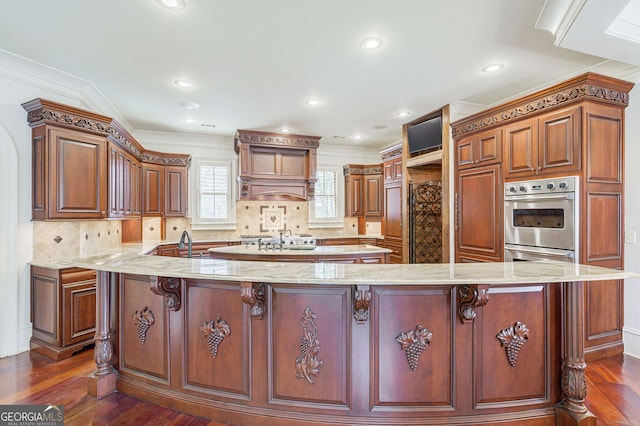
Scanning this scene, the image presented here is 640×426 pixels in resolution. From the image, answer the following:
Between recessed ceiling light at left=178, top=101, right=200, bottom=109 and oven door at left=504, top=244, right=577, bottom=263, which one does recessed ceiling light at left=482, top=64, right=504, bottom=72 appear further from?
recessed ceiling light at left=178, top=101, right=200, bottom=109

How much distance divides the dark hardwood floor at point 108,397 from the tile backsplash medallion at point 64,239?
3.29 feet

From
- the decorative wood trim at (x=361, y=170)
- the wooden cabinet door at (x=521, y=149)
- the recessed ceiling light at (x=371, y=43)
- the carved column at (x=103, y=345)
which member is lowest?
the carved column at (x=103, y=345)

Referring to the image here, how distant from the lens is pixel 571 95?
2857 mm

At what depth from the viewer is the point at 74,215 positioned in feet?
10.3

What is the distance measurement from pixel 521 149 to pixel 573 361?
2.25 metres

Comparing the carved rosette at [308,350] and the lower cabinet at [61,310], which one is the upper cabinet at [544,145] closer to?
the carved rosette at [308,350]

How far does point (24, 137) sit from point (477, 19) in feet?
14.2

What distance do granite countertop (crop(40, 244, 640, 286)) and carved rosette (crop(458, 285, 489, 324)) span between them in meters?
0.09

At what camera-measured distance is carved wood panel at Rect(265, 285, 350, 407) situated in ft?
5.98

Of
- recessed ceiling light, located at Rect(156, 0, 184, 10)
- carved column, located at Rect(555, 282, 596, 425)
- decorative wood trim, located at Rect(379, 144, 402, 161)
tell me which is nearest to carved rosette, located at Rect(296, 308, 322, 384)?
carved column, located at Rect(555, 282, 596, 425)

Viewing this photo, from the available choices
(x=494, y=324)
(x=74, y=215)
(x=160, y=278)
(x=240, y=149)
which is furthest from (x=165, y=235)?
(x=494, y=324)

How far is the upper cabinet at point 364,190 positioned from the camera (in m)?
6.79

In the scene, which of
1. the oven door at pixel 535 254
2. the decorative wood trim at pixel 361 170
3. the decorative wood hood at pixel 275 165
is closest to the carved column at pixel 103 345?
the decorative wood hood at pixel 275 165

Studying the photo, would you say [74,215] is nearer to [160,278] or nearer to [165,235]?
[160,278]
